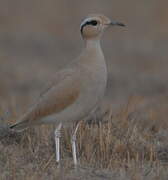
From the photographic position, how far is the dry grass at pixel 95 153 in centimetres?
673

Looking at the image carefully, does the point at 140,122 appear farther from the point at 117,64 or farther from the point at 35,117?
the point at 117,64

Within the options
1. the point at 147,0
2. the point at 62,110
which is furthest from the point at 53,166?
the point at 147,0

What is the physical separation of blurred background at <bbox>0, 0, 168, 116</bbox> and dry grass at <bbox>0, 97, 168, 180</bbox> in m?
3.53

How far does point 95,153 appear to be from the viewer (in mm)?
7398

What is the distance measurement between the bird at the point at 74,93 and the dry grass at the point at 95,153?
0.84ft

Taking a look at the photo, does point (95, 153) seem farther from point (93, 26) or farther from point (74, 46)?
point (74, 46)

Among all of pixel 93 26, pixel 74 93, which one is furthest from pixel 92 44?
pixel 74 93

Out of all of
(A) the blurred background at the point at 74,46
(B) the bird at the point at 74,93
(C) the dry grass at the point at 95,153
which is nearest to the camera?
(C) the dry grass at the point at 95,153

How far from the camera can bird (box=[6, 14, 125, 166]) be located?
700 centimetres

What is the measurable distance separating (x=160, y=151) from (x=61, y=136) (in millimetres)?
1166

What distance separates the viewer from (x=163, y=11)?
749 inches

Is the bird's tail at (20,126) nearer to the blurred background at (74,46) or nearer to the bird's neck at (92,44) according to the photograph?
the bird's neck at (92,44)

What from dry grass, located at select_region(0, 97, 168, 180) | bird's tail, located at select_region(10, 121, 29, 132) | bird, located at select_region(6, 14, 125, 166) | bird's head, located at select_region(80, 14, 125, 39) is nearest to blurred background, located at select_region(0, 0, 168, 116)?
dry grass, located at select_region(0, 97, 168, 180)

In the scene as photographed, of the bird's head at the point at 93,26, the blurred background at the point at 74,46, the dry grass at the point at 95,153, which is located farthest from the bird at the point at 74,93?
the blurred background at the point at 74,46
